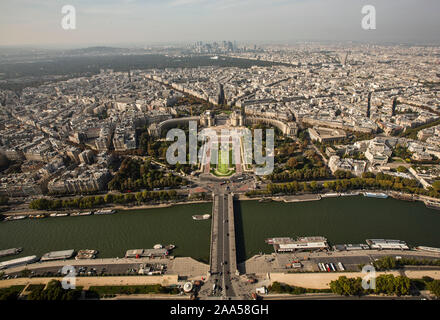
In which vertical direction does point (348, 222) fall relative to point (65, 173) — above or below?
below

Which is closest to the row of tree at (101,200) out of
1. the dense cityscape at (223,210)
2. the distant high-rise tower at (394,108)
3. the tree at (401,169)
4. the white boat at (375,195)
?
the dense cityscape at (223,210)

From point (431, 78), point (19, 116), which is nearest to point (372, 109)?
point (431, 78)

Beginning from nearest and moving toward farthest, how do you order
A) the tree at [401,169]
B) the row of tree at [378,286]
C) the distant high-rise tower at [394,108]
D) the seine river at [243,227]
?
the row of tree at [378,286], the seine river at [243,227], the tree at [401,169], the distant high-rise tower at [394,108]

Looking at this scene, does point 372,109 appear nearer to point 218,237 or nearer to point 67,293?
point 218,237

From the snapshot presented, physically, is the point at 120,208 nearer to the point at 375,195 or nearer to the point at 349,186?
the point at 349,186

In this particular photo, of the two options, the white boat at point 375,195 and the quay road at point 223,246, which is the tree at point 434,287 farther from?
the quay road at point 223,246

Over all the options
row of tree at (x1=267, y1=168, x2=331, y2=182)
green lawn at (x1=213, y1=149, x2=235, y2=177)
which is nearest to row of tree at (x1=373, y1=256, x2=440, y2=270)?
row of tree at (x1=267, y1=168, x2=331, y2=182)

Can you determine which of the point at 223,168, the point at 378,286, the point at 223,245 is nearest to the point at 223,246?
the point at 223,245
